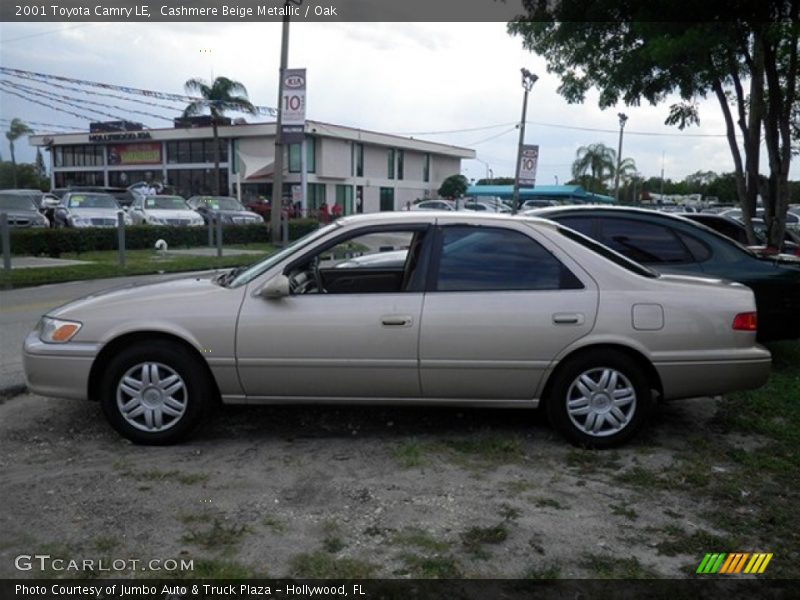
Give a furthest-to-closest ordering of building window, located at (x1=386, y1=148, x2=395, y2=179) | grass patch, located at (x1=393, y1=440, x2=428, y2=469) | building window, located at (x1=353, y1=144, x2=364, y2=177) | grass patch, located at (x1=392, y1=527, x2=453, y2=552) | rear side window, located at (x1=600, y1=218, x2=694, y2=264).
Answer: building window, located at (x1=386, y1=148, x2=395, y2=179)
building window, located at (x1=353, y1=144, x2=364, y2=177)
rear side window, located at (x1=600, y1=218, x2=694, y2=264)
grass patch, located at (x1=393, y1=440, x2=428, y2=469)
grass patch, located at (x1=392, y1=527, x2=453, y2=552)

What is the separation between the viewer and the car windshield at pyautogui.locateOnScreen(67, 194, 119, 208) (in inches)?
855

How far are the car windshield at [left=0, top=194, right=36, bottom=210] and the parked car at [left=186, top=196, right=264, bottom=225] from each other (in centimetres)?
598

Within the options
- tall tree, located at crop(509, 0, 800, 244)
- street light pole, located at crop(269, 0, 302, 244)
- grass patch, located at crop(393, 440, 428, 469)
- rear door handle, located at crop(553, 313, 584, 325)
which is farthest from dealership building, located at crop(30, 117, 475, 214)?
rear door handle, located at crop(553, 313, 584, 325)

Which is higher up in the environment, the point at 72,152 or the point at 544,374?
the point at 72,152

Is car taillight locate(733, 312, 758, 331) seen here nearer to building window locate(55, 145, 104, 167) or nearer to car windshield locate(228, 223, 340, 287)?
car windshield locate(228, 223, 340, 287)

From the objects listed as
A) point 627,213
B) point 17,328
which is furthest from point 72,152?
point 627,213

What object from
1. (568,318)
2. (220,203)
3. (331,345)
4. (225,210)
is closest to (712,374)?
(568,318)

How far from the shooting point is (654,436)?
16.3 ft

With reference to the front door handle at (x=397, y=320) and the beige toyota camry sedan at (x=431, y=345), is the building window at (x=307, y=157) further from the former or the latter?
the front door handle at (x=397, y=320)

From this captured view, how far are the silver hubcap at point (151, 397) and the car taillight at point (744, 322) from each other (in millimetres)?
3519

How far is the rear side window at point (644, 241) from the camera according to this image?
21.8ft

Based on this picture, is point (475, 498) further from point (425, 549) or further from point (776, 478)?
point (776, 478)

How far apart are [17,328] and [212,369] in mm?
5328

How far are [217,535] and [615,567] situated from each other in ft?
5.99
